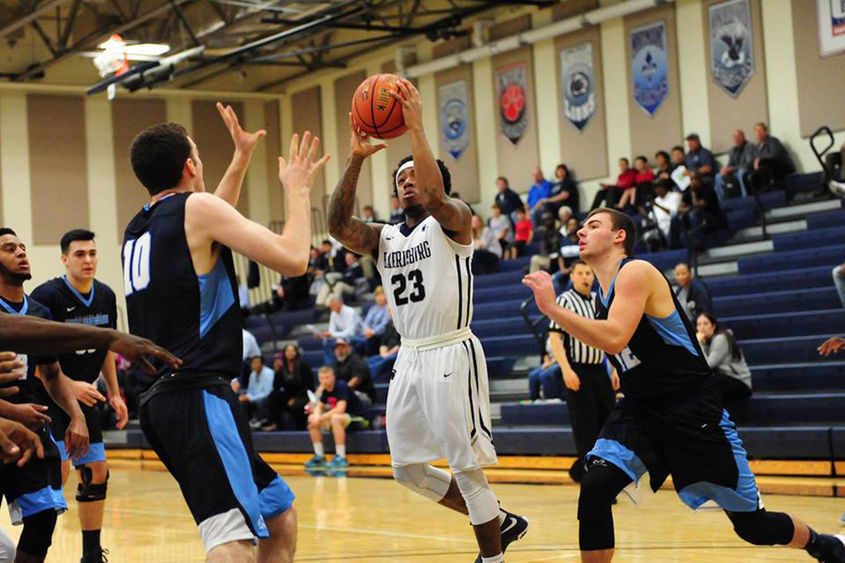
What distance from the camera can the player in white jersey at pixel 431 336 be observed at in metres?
5.41

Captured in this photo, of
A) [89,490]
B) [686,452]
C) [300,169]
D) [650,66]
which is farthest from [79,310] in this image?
[650,66]

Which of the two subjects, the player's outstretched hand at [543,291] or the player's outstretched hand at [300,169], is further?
the player's outstretched hand at [543,291]

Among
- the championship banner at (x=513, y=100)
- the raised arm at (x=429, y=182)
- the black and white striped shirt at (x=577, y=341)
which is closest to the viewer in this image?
the raised arm at (x=429, y=182)

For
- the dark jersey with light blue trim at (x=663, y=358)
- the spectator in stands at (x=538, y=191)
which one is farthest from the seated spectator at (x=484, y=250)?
the dark jersey with light blue trim at (x=663, y=358)

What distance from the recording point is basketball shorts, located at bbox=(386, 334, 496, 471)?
5406mm

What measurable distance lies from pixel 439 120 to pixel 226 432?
17.9 meters

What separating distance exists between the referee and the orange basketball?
3.75m

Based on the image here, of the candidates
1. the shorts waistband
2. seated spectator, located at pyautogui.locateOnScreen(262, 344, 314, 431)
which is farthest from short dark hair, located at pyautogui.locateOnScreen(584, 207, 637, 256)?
seated spectator, located at pyautogui.locateOnScreen(262, 344, 314, 431)

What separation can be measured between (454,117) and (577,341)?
1248 centimetres

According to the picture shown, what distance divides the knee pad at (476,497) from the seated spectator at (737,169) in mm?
10932

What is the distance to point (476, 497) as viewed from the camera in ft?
17.9

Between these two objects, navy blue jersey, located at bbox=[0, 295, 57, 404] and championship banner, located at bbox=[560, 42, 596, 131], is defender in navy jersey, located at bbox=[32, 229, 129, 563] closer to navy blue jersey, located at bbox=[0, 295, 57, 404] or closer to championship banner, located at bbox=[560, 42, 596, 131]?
navy blue jersey, located at bbox=[0, 295, 57, 404]

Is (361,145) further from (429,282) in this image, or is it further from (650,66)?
(650,66)

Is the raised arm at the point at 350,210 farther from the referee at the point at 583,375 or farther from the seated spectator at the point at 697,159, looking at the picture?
the seated spectator at the point at 697,159
